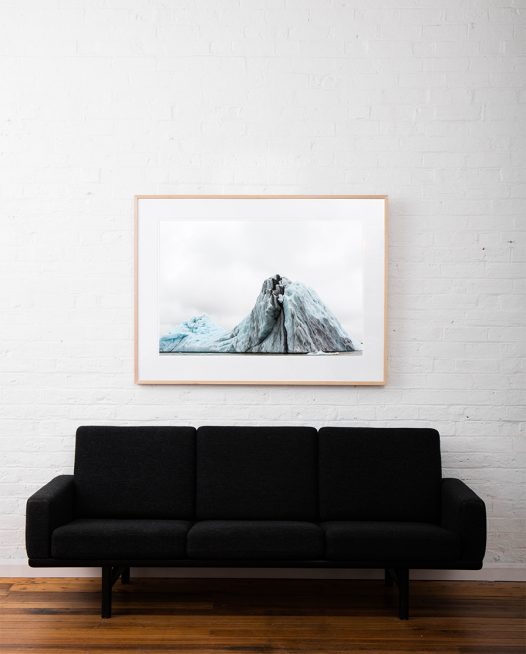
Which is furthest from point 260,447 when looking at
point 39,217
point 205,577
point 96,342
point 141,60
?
point 141,60

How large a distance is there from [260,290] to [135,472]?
3.88 ft

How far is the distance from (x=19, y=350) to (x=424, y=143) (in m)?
2.53

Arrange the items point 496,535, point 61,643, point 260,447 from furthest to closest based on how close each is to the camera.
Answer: point 496,535
point 260,447
point 61,643

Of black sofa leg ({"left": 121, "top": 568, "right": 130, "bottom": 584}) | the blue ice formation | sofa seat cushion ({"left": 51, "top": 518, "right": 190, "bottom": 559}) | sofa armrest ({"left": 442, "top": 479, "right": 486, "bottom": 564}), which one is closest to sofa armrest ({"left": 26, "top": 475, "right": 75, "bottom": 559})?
sofa seat cushion ({"left": 51, "top": 518, "right": 190, "bottom": 559})

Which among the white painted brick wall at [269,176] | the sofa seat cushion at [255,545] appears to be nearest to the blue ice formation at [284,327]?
the white painted brick wall at [269,176]

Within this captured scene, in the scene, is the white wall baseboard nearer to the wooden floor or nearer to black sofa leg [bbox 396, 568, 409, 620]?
the wooden floor

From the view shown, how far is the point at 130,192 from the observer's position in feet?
12.5

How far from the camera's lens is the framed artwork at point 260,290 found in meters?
3.75

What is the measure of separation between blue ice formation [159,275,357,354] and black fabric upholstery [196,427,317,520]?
47 centimetres

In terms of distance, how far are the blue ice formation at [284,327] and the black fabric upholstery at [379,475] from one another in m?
0.50

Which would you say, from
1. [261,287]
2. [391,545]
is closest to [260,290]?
[261,287]

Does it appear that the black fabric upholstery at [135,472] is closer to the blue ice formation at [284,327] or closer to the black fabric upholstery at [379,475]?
the blue ice formation at [284,327]

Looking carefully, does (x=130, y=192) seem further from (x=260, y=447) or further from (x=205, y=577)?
(x=205, y=577)

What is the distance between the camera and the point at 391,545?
10.3ft
